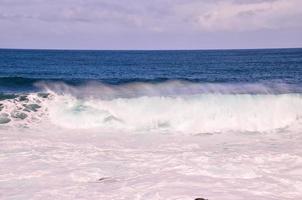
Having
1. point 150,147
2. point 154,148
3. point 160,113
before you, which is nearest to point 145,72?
point 160,113

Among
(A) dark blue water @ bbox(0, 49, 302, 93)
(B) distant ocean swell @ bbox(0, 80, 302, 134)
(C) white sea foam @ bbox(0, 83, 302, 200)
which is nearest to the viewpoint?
(C) white sea foam @ bbox(0, 83, 302, 200)

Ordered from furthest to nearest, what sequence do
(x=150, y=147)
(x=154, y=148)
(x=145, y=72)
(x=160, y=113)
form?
(x=145, y=72), (x=160, y=113), (x=150, y=147), (x=154, y=148)

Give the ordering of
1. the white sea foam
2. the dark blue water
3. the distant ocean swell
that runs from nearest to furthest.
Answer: the white sea foam
the distant ocean swell
the dark blue water

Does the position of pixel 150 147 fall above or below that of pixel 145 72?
below

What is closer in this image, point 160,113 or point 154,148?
point 154,148

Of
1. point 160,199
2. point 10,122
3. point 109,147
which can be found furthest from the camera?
point 10,122

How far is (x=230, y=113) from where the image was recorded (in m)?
20.0

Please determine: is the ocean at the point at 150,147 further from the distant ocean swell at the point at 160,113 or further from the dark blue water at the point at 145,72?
the dark blue water at the point at 145,72

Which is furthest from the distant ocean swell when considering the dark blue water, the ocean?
the dark blue water

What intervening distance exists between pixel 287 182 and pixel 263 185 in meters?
0.70

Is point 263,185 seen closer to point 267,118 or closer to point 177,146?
point 177,146

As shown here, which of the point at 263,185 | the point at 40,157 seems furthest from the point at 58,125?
the point at 263,185

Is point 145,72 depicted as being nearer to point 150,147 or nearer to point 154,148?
point 150,147

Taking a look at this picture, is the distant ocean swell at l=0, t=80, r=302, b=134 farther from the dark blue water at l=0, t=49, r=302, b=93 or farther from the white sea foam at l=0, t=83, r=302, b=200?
the dark blue water at l=0, t=49, r=302, b=93
